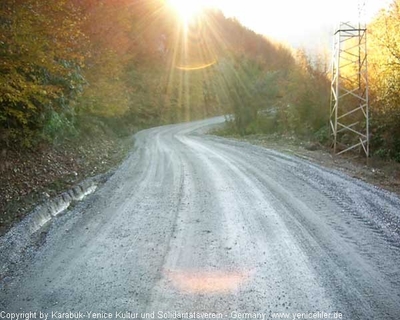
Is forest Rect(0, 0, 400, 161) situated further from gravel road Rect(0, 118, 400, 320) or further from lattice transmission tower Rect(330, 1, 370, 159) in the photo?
gravel road Rect(0, 118, 400, 320)

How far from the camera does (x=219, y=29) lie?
71.4 metres

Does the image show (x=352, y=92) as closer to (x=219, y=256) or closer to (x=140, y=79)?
(x=219, y=256)

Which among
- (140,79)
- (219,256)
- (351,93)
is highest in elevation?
(140,79)

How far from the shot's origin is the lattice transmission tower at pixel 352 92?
46.4 ft

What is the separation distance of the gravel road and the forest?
2879 mm

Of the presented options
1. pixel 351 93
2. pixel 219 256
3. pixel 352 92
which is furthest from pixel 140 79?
pixel 219 256

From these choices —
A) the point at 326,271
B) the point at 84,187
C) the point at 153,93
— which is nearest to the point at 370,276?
the point at 326,271

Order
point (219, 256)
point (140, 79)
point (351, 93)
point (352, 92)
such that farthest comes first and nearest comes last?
point (140, 79)
point (352, 92)
point (351, 93)
point (219, 256)

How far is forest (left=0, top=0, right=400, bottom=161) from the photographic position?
629cm

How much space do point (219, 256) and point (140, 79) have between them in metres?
36.3

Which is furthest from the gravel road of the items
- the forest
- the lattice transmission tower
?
the lattice transmission tower

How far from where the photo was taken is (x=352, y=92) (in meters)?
15.5

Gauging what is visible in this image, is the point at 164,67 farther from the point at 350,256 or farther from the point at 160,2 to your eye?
the point at 350,256

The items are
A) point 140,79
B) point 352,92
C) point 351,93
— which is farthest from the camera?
point 140,79
